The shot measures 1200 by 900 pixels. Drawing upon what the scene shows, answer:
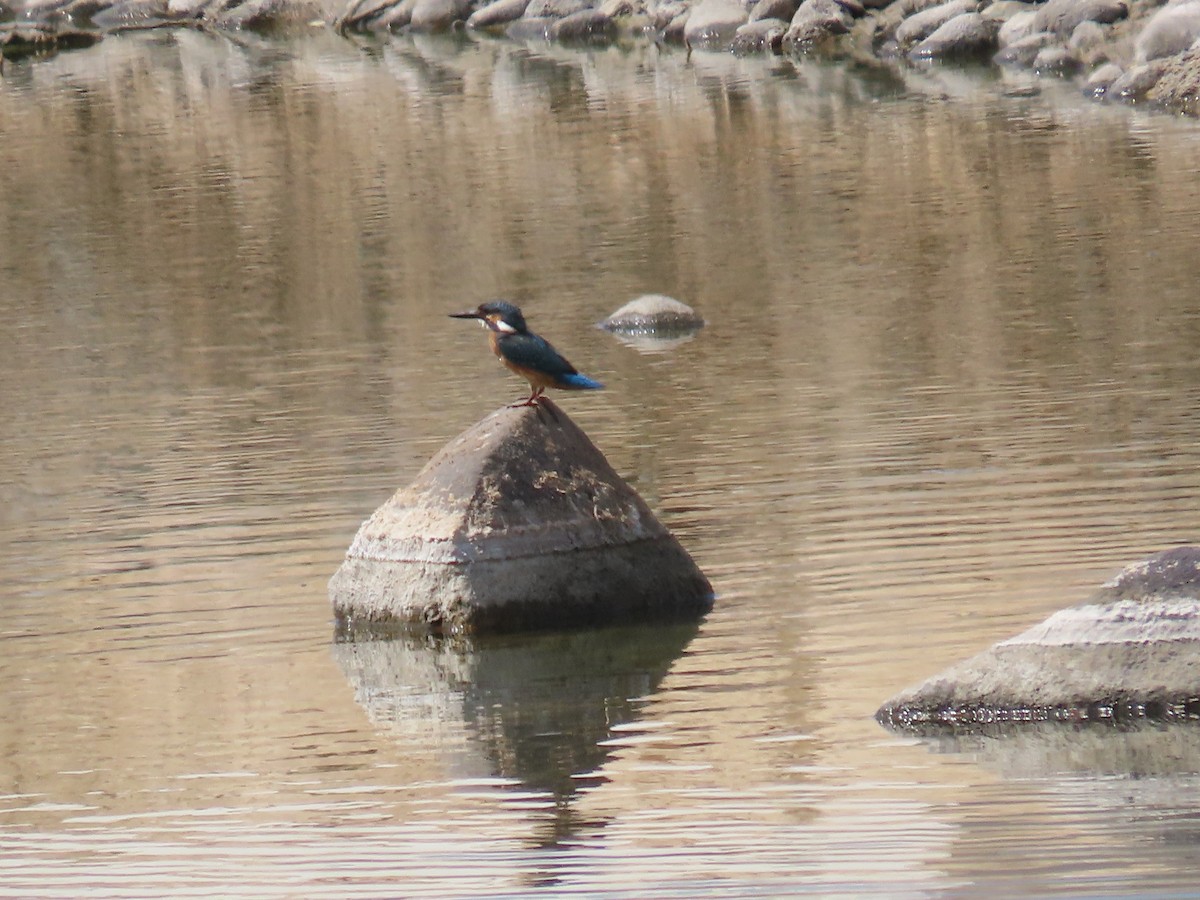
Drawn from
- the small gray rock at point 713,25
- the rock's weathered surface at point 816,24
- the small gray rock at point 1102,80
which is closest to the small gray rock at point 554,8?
the small gray rock at point 713,25

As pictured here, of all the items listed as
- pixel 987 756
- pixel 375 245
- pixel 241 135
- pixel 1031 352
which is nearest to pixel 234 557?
pixel 987 756

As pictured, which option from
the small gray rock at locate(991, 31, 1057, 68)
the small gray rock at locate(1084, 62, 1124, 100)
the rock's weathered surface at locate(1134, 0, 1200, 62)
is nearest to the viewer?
the rock's weathered surface at locate(1134, 0, 1200, 62)

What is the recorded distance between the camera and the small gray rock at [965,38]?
42.4 metres

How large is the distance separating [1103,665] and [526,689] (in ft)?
7.54

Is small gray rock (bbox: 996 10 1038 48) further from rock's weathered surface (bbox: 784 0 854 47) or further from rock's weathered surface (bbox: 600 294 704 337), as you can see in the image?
rock's weathered surface (bbox: 600 294 704 337)

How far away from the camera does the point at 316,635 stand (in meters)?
9.88

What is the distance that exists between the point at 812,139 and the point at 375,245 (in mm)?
8591

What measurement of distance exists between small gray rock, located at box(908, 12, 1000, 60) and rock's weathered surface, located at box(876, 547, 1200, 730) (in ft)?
117

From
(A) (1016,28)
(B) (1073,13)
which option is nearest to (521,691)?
(B) (1073,13)

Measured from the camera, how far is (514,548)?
9.76 metres

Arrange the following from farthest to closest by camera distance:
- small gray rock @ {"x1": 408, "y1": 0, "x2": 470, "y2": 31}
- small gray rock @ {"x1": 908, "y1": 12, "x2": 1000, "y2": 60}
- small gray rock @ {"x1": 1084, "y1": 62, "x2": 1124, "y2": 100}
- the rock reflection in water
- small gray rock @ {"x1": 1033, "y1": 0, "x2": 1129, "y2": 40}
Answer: small gray rock @ {"x1": 408, "y1": 0, "x2": 470, "y2": 31} → small gray rock @ {"x1": 908, "y1": 12, "x2": 1000, "y2": 60} → small gray rock @ {"x1": 1033, "y1": 0, "x2": 1129, "y2": 40} → small gray rock @ {"x1": 1084, "y1": 62, "x2": 1124, "y2": 100} → the rock reflection in water

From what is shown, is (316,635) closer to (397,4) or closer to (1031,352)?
(1031,352)

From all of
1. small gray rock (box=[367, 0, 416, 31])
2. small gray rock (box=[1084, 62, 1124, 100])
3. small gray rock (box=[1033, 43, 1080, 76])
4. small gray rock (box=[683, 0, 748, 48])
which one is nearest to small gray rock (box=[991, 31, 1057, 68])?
small gray rock (box=[1033, 43, 1080, 76])

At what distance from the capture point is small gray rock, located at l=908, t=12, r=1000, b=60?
42.4 m
